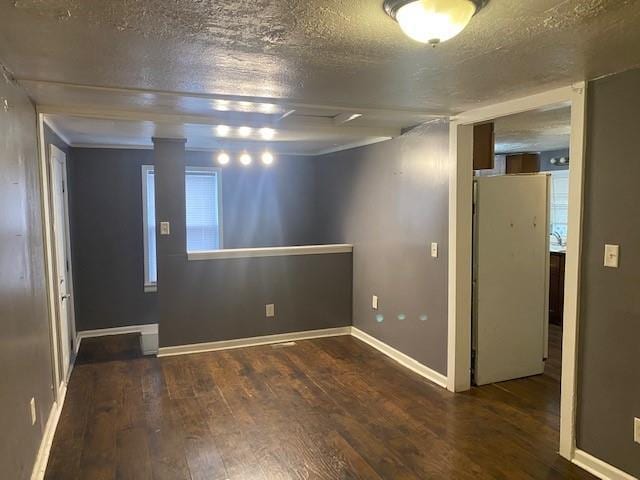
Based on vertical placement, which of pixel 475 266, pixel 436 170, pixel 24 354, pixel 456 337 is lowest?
pixel 456 337

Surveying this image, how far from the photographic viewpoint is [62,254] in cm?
404

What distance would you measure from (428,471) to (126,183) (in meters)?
4.28

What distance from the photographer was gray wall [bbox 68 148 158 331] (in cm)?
518

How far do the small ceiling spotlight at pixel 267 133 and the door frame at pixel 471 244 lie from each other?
4.80ft

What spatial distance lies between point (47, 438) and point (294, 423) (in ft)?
4.84

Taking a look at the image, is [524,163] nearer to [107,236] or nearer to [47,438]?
[107,236]

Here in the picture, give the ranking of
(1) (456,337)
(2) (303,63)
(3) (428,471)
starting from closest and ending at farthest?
(2) (303,63) < (3) (428,471) < (1) (456,337)

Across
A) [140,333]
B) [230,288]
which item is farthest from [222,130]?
[140,333]

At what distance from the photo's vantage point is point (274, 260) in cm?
496

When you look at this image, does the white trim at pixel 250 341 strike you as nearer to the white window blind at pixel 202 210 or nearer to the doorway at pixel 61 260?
the doorway at pixel 61 260

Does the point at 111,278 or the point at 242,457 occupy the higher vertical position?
the point at 111,278

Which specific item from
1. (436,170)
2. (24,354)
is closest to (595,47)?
(436,170)

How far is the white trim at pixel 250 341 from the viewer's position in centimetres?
458

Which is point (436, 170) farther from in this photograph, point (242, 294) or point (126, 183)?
point (126, 183)
